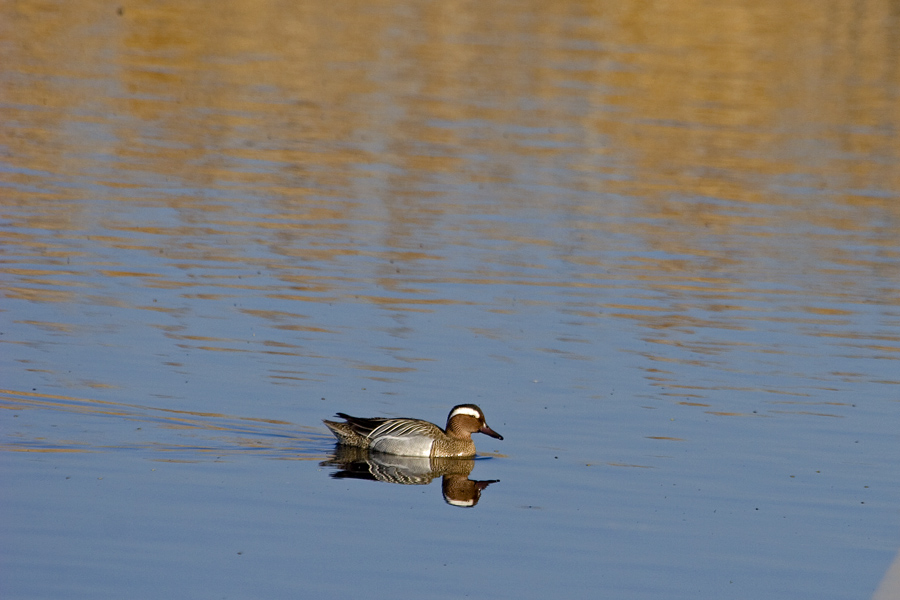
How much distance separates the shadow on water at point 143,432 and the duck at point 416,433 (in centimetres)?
29

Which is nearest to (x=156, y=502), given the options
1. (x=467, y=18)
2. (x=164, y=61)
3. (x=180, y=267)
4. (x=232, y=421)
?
(x=232, y=421)

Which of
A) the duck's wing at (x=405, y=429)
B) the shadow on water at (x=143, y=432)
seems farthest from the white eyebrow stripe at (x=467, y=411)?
the shadow on water at (x=143, y=432)

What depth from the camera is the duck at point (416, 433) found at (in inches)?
474

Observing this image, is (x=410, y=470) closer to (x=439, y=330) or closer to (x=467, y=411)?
(x=467, y=411)

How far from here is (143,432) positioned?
12023mm

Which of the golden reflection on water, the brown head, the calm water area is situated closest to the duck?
the brown head

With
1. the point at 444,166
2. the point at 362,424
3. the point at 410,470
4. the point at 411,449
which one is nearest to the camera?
the point at 362,424

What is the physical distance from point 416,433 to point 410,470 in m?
0.29

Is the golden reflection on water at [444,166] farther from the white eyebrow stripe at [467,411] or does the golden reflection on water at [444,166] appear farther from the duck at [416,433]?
the white eyebrow stripe at [467,411]

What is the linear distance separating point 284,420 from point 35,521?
2.85 m

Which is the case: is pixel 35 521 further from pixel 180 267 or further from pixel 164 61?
pixel 164 61

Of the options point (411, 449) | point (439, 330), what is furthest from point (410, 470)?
point (439, 330)

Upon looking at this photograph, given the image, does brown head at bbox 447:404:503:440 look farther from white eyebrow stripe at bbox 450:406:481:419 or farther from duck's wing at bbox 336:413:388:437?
duck's wing at bbox 336:413:388:437

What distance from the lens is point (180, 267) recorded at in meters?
17.5
